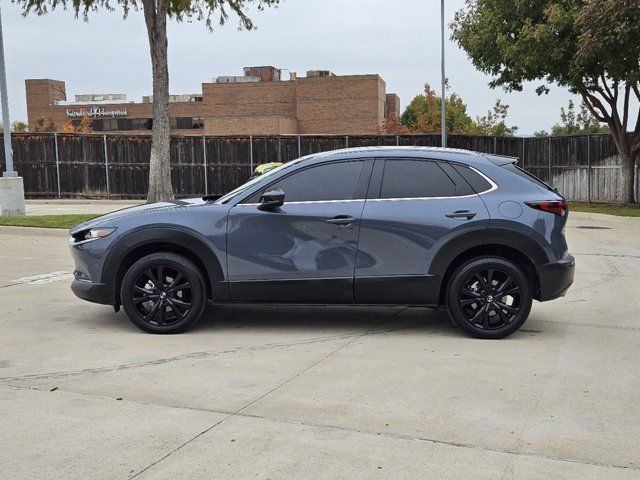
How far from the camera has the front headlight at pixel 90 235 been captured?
22.8 ft

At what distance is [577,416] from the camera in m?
4.70

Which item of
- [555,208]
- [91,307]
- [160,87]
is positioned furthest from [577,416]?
[160,87]

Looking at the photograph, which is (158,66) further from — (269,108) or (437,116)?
(269,108)

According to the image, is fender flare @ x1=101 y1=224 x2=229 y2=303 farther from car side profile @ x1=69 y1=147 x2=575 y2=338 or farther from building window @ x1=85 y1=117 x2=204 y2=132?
building window @ x1=85 y1=117 x2=204 y2=132

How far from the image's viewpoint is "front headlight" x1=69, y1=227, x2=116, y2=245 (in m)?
6.95

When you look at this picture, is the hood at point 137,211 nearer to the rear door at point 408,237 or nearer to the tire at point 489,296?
the rear door at point 408,237

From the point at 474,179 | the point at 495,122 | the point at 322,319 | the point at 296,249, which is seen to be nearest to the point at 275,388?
the point at 296,249

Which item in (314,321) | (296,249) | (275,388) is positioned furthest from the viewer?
(314,321)

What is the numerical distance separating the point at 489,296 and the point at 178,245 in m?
2.97

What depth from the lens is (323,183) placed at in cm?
697

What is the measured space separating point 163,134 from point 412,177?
44.0ft

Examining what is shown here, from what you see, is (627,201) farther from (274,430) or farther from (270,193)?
(274,430)

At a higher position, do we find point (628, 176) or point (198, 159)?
point (198, 159)

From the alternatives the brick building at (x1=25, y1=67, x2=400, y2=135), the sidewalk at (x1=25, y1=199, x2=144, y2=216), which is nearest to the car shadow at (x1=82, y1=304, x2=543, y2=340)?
the sidewalk at (x1=25, y1=199, x2=144, y2=216)
